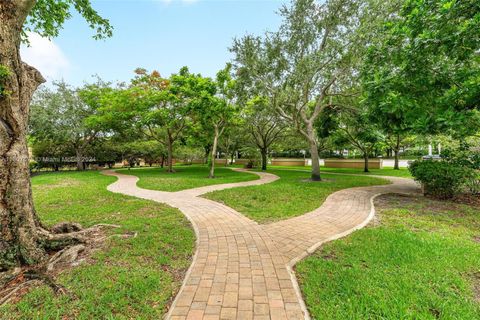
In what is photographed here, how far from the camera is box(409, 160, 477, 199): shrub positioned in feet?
21.3

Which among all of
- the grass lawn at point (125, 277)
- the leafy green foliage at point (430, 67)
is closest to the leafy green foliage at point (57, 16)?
the grass lawn at point (125, 277)

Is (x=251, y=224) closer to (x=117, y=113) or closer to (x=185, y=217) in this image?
(x=185, y=217)

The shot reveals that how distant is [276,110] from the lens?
1180 cm

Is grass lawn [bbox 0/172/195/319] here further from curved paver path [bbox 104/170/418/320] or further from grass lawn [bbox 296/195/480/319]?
grass lawn [bbox 296/195/480/319]

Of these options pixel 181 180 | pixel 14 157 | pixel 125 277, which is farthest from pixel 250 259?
pixel 181 180

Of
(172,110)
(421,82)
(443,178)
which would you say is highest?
(172,110)

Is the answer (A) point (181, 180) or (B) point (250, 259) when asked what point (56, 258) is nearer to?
(B) point (250, 259)

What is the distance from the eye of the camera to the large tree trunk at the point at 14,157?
2725 mm

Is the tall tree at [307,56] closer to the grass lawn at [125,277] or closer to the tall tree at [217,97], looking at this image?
the tall tree at [217,97]

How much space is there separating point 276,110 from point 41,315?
446 inches

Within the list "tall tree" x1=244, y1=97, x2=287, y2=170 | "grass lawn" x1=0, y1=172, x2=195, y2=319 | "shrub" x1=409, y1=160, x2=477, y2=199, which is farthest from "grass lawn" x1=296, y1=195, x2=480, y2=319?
"tall tree" x1=244, y1=97, x2=287, y2=170

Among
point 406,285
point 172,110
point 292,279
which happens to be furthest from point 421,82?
point 172,110

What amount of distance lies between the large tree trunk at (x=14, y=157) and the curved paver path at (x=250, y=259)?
2.26m

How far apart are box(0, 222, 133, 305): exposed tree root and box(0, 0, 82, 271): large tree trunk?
6.8 inches
